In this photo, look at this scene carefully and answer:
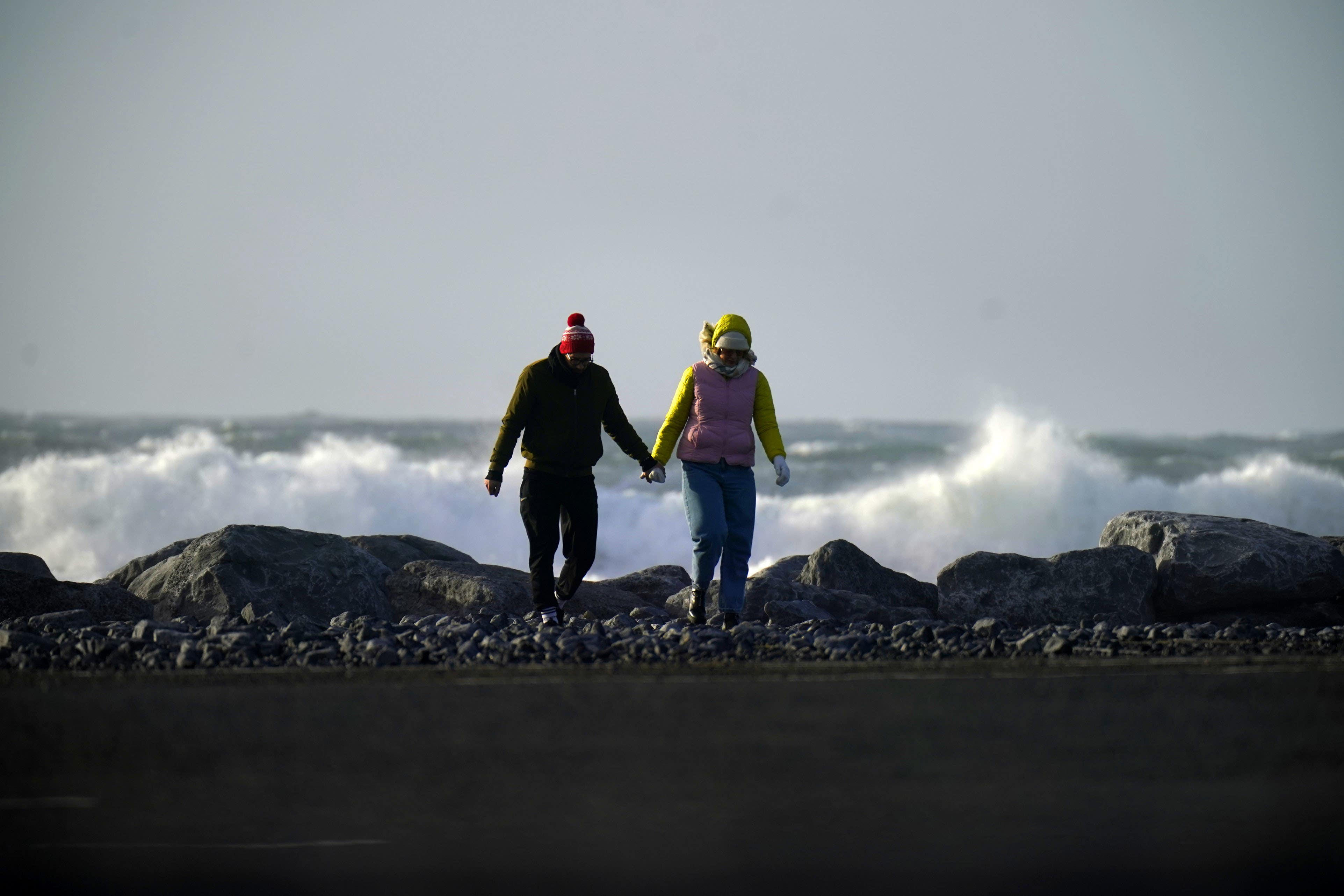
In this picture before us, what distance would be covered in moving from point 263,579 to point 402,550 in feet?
5.28

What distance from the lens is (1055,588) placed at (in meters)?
6.98

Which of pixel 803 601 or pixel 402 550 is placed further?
pixel 402 550

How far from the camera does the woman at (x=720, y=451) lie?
19.3 feet

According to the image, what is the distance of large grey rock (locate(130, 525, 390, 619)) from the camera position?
6.53 m

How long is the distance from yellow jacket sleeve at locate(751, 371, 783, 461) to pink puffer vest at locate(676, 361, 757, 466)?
0.27ft

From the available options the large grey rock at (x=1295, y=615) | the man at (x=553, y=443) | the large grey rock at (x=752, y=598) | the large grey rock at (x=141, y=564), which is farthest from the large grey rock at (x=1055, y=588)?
the large grey rock at (x=141, y=564)

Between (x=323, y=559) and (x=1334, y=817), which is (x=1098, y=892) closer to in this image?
(x=1334, y=817)

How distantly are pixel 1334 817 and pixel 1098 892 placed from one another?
78 cm

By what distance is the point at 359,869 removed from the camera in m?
2.50

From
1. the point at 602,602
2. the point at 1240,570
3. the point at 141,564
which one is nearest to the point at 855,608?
the point at 602,602

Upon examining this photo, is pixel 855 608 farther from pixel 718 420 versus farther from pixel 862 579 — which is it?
pixel 718 420

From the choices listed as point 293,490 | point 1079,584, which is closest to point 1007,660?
point 1079,584

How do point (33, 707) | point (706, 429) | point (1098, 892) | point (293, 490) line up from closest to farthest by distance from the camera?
point (1098, 892)
point (33, 707)
point (706, 429)
point (293, 490)

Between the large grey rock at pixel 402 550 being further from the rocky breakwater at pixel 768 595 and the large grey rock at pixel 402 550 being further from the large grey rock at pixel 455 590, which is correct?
the large grey rock at pixel 455 590
